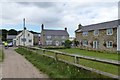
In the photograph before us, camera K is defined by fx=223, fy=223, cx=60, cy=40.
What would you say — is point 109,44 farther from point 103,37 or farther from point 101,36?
point 101,36

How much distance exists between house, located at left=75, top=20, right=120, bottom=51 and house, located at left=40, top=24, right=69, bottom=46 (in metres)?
33.0

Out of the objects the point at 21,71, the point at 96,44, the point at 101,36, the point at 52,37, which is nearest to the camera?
the point at 21,71

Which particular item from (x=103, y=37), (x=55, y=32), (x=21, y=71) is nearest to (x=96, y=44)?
(x=103, y=37)

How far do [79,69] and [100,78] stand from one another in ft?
6.20

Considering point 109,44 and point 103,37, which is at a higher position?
point 103,37

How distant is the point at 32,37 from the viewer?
92.3m

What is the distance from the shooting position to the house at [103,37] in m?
41.6

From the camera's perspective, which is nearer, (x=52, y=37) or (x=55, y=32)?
(x=52, y=37)

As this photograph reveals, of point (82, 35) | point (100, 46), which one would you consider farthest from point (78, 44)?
point (100, 46)

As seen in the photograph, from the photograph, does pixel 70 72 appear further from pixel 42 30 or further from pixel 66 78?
pixel 42 30

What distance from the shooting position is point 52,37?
299ft

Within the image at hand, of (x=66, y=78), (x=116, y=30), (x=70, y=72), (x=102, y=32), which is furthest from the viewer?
(x=102, y=32)

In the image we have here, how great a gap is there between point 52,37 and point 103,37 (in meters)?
46.5

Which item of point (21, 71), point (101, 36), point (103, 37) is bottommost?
point (21, 71)
